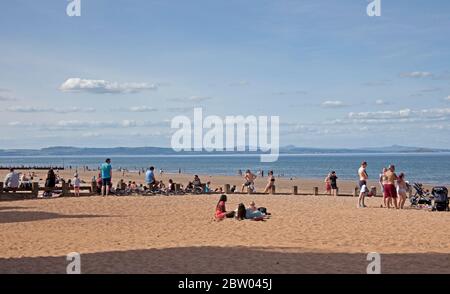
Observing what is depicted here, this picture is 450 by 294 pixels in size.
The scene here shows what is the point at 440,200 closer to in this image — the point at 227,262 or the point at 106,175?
the point at 227,262

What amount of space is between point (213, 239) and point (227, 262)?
3.00 meters

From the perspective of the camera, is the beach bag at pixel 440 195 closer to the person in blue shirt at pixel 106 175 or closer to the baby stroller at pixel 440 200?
the baby stroller at pixel 440 200

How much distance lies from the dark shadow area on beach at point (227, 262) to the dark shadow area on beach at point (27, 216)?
23.1 feet

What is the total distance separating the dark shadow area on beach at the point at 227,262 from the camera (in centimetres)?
973

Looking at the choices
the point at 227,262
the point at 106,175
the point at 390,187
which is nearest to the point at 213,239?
the point at 227,262

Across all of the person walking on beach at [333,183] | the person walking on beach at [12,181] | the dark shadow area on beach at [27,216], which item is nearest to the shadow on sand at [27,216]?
the dark shadow area on beach at [27,216]

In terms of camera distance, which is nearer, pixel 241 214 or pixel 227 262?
pixel 227 262

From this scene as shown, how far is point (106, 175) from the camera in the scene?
2494 centimetres

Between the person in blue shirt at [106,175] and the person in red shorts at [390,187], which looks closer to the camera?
the person in red shorts at [390,187]

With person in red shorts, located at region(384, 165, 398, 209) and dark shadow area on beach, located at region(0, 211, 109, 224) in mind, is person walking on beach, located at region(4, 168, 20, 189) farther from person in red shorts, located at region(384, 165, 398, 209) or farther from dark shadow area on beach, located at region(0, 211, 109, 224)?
person in red shorts, located at region(384, 165, 398, 209)

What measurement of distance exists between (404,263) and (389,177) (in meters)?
11.3

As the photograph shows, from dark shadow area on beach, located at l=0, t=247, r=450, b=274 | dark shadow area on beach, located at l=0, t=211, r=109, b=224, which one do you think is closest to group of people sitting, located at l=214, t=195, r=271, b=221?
dark shadow area on beach, located at l=0, t=211, r=109, b=224
